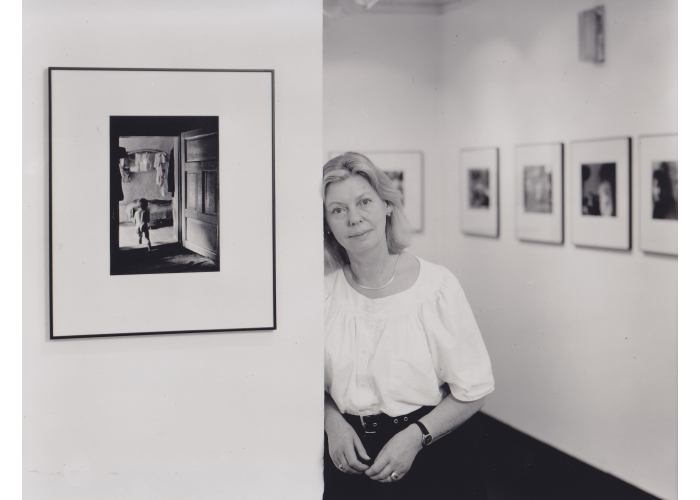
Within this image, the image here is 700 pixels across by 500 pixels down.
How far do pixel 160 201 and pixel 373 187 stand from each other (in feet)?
1.88

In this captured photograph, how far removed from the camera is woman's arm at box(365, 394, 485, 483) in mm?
2027

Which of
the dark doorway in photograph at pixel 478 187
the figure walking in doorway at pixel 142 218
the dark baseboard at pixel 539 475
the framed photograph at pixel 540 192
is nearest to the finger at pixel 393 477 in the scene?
the figure walking in doorway at pixel 142 218

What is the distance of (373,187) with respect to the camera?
206 cm

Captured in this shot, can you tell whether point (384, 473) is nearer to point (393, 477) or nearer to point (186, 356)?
point (393, 477)

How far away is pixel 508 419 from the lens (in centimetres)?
430

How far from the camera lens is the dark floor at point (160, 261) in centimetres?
173

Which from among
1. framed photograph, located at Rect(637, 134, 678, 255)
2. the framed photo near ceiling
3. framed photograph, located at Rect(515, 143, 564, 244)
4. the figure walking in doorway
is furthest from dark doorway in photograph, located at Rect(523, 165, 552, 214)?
the figure walking in doorway

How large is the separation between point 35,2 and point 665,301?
97.9 inches

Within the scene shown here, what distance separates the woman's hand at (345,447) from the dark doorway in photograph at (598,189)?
1.86 meters

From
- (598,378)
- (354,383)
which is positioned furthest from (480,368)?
(598,378)

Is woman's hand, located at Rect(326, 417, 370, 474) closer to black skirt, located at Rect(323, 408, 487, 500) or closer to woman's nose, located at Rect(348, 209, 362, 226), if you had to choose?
black skirt, located at Rect(323, 408, 487, 500)

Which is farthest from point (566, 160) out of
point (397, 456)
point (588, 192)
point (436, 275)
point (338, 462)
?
point (338, 462)

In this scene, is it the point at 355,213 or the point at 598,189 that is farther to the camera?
the point at 598,189

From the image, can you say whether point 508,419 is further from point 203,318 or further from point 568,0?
point 203,318
